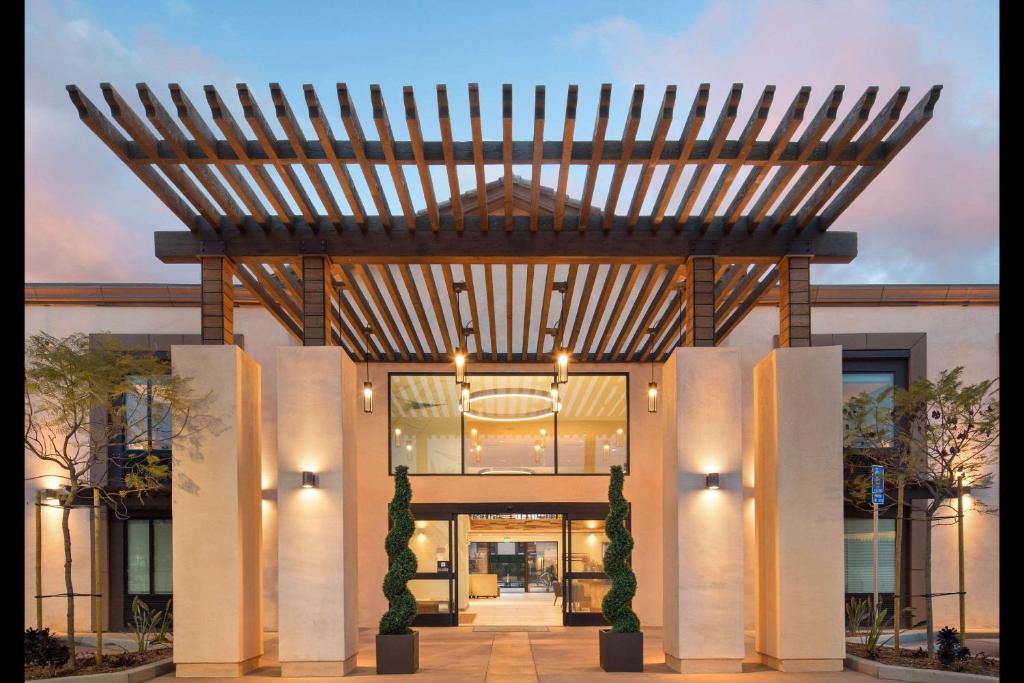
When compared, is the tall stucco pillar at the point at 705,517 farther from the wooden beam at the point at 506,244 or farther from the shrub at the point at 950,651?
the shrub at the point at 950,651

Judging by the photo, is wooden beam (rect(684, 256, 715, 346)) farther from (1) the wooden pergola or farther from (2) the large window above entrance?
(2) the large window above entrance

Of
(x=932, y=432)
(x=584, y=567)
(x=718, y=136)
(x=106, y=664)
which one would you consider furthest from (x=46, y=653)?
(x=932, y=432)

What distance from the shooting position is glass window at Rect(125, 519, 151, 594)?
16922 mm

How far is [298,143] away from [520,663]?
24.0 ft

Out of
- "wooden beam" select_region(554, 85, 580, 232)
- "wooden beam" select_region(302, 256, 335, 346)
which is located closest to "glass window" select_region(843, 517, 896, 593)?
"wooden beam" select_region(554, 85, 580, 232)

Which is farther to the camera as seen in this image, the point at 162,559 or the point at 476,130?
the point at 162,559

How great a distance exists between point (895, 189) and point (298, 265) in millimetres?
18767

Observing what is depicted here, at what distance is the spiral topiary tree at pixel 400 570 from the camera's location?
11.3 m

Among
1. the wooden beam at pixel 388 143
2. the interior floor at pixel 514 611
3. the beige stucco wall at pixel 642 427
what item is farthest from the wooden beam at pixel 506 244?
the interior floor at pixel 514 611

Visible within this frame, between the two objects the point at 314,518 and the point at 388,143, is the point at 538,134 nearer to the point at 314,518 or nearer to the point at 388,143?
the point at 388,143

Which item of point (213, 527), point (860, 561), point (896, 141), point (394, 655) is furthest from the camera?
point (860, 561)

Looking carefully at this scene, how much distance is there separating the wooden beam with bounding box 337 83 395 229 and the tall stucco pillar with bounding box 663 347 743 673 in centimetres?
397

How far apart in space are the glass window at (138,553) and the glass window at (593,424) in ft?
25.2

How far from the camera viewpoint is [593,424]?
1769 cm
